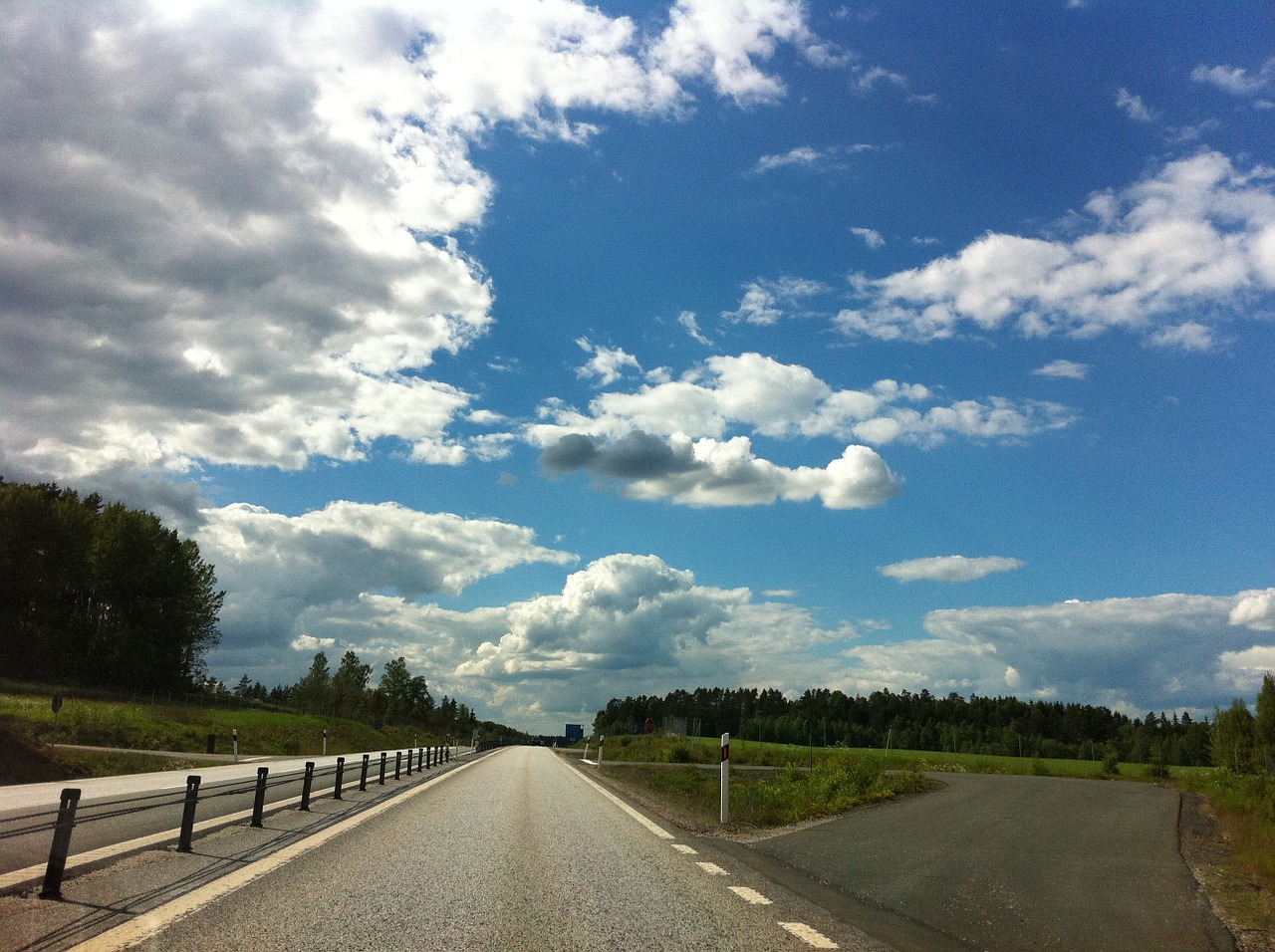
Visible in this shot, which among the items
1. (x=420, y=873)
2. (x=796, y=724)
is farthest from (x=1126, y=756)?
(x=420, y=873)

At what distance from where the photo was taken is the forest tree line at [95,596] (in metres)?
82.4

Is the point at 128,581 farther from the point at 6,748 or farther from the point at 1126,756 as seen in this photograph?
the point at 1126,756

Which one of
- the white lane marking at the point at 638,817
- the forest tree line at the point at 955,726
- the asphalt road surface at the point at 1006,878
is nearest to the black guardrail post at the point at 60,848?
the asphalt road surface at the point at 1006,878

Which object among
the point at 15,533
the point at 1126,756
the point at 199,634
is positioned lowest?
the point at 1126,756

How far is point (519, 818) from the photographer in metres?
15.6

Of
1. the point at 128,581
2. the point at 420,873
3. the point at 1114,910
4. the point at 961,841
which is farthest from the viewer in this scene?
the point at 128,581

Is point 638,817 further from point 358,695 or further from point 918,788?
point 358,695

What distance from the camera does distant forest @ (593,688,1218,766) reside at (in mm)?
121312

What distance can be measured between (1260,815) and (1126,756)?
11699 centimetres

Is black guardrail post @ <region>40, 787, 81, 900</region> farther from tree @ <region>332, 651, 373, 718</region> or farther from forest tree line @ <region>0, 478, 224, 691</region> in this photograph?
tree @ <region>332, 651, 373, 718</region>

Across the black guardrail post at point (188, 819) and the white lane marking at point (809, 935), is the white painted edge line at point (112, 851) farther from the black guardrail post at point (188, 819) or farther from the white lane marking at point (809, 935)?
the white lane marking at point (809, 935)

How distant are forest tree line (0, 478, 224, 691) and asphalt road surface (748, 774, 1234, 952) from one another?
8711 centimetres

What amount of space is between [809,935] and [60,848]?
5849 mm

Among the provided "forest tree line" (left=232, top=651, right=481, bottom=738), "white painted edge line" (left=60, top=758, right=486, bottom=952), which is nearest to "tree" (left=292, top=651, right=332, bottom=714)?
"forest tree line" (left=232, top=651, right=481, bottom=738)
